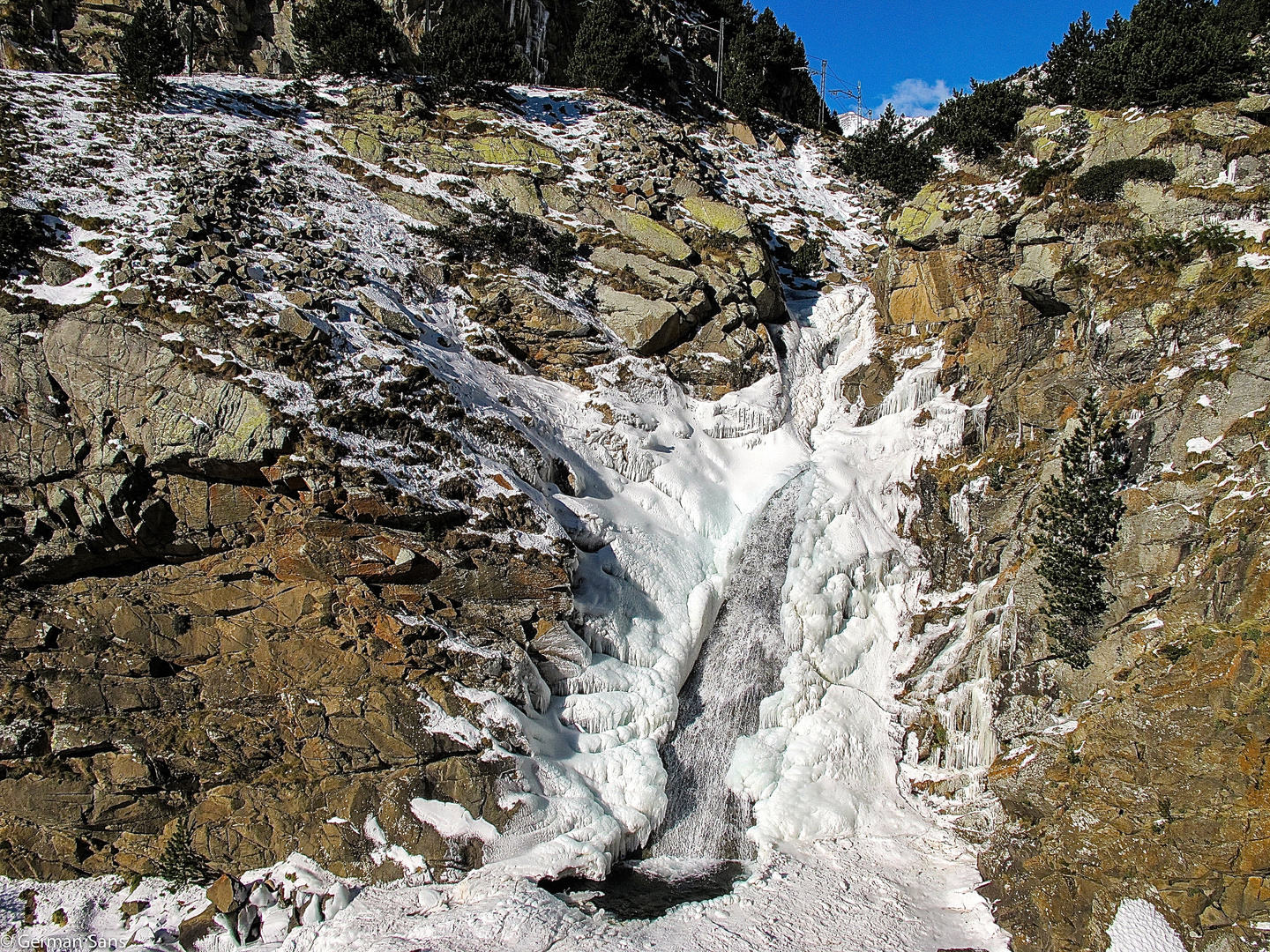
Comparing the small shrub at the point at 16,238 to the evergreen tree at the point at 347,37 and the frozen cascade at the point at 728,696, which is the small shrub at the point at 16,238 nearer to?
the frozen cascade at the point at 728,696

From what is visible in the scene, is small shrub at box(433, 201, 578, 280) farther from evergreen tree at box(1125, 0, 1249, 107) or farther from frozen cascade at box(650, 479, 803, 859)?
evergreen tree at box(1125, 0, 1249, 107)

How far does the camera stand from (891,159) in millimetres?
35031

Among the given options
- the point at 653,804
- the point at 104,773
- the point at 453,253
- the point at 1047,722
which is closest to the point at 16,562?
the point at 104,773

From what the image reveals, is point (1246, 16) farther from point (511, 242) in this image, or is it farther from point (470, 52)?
point (470, 52)

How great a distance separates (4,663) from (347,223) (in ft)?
48.4

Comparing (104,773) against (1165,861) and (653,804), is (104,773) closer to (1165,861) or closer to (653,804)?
(653,804)

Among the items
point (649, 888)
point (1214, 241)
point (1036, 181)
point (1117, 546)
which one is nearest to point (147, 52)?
point (649, 888)

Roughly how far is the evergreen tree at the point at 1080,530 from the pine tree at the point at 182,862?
54.6ft

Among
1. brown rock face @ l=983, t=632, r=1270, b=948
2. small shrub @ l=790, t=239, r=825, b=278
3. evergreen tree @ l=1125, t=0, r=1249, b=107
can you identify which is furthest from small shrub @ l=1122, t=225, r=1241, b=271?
small shrub @ l=790, t=239, r=825, b=278

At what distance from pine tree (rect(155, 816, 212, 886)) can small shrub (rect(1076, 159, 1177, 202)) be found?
27.6 metres

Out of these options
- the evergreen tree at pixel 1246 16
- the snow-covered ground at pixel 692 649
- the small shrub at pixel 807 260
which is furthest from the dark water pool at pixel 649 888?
the evergreen tree at pixel 1246 16

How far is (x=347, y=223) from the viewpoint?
22.2 metres

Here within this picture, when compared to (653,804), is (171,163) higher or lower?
higher

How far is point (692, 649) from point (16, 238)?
17.7 metres
